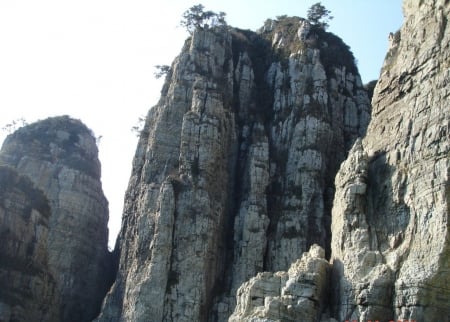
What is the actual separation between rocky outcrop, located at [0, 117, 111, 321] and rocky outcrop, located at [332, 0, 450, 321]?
149ft

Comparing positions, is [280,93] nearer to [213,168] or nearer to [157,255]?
[213,168]

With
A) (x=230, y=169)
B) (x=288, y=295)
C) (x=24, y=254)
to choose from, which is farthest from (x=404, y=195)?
(x=24, y=254)

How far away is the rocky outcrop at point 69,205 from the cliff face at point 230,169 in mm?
5248

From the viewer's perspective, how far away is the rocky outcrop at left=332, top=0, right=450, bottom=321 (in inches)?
1416

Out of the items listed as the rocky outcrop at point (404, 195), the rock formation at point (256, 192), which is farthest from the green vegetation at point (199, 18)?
the rocky outcrop at point (404, 195)

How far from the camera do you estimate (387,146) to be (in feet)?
140

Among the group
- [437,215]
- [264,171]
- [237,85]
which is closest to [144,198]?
[264,171]

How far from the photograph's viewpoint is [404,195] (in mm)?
39562

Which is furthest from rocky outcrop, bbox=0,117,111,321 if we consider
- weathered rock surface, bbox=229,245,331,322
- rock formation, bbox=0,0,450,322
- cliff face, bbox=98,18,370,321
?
weathered rock surface, bbox=229,245,331,322

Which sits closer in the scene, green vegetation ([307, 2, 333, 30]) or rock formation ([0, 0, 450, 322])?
rock formation ([0, 0, 450, 322])

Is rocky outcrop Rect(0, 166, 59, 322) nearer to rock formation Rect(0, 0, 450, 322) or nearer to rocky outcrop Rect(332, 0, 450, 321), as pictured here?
rock formation Rect(0, 0, 450, 322)

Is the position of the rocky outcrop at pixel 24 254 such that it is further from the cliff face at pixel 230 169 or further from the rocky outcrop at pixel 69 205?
the cliff face at pixel 230 169

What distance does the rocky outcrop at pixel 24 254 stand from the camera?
2926 inches

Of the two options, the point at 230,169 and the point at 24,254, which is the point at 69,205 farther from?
the point at 230,169
